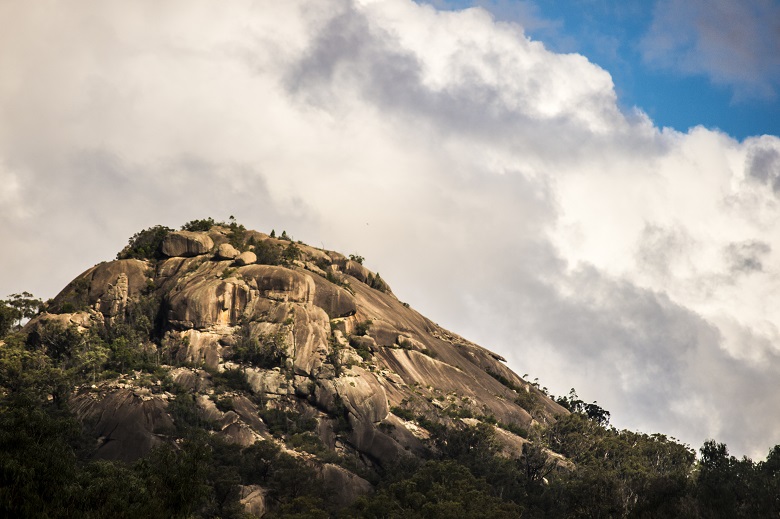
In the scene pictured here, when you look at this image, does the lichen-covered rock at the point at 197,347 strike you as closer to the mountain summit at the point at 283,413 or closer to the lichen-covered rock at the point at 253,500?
the mountain summit at the point at 283,413

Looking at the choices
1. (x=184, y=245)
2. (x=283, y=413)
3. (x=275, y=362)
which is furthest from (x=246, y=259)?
(x=283, y=413)

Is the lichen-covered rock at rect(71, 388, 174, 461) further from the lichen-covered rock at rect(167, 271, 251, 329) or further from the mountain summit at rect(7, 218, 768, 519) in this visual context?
the lichen-covered rock at rect(167, 271, 251, 329)

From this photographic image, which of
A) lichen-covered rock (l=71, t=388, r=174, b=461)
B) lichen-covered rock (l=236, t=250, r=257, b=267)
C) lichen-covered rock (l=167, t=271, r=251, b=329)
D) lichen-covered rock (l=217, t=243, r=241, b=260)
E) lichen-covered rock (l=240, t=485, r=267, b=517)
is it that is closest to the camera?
lichen-covered rock (l=240, t=485, r=267, b=517)

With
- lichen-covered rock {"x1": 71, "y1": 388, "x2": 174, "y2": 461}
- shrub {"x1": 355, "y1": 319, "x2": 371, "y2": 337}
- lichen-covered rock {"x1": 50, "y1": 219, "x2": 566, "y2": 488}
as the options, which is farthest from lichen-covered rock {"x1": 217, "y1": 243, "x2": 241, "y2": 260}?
lichen-covered rock {"x1": 71, "y1": 388, "x2": 174, "y2": 461}

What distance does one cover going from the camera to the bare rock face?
158 meters

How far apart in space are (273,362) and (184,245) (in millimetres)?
36543

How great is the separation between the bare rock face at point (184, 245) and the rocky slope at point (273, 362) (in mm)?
183

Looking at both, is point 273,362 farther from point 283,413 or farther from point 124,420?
point 124,420

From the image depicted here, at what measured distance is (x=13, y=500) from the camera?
53625 mm

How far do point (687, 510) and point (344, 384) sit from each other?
53.5 m

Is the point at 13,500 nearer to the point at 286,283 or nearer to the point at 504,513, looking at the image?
the point at 504,513

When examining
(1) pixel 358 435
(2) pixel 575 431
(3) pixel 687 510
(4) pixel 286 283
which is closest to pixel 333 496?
(1) pixel 358 435

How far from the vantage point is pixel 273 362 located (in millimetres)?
133500

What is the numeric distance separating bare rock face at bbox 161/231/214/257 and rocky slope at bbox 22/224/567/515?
183mm
